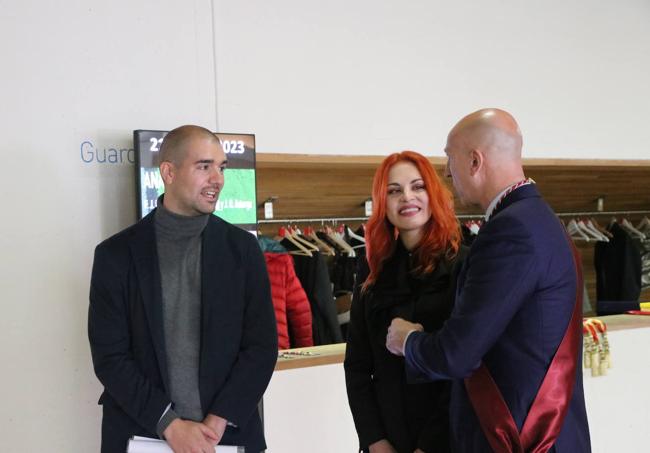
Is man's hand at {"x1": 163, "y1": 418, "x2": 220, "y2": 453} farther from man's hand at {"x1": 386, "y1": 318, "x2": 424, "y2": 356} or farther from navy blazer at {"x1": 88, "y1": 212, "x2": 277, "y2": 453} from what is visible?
man's hand at {"x1": 386, "y1": 318, "x2": 424, "y2": 356}

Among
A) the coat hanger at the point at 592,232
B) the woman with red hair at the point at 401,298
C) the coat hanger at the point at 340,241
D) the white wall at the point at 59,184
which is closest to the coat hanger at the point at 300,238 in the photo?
the coat hanger at the point at 340,241

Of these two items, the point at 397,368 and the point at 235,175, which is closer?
the point at 397,368

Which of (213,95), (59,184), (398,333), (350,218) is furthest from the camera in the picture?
(350,218)

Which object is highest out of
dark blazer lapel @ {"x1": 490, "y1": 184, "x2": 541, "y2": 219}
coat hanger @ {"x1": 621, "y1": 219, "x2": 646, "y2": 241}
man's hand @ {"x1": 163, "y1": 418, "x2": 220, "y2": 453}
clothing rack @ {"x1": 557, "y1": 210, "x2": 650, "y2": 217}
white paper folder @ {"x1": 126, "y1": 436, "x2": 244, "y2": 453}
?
dark blazer lapel @ {"x1": 490, "y1": 184, "x2": 541, "y2": 219}

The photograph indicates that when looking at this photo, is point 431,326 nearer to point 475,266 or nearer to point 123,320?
point 475,266

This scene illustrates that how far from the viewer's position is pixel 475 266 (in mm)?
2084

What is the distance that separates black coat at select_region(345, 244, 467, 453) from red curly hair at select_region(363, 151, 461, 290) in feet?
0.10

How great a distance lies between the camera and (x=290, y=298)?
4441 mm

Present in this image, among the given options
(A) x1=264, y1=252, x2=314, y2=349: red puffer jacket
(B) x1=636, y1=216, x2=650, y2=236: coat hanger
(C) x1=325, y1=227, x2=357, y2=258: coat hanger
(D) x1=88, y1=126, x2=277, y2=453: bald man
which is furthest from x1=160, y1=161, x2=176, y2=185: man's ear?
(B) x1=636, y1=216, x2=650, y2=236: coat hanger

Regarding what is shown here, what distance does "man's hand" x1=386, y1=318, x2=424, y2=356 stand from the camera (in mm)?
2295

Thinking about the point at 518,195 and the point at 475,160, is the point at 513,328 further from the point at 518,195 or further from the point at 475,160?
the point at 475,160

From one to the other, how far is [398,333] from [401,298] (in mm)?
281

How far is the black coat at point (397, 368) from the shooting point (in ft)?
8.28

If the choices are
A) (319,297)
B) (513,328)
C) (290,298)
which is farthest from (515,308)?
(319,297)
